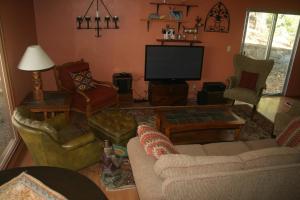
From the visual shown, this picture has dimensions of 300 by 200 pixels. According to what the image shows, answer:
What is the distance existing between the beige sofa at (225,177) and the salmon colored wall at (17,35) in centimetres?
241

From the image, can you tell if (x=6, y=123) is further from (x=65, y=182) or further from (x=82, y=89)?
(x=65, y=182)

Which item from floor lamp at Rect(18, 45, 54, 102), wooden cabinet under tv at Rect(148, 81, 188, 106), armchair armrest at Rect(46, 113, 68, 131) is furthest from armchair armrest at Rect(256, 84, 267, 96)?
floor lamp at Rect(18, 45, 54, 102)

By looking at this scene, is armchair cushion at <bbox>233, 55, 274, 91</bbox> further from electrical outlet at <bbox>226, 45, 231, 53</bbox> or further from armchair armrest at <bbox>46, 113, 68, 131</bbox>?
armchair armrest at <bbox>46, 113, 68, 131</bbox>

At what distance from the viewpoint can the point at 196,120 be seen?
339cm

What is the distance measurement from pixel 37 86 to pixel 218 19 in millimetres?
3810

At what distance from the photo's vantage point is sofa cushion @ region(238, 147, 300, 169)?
1825 mm

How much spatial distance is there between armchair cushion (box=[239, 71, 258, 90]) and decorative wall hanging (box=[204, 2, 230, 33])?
113 cm

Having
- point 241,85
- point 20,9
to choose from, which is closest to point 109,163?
point 20,9

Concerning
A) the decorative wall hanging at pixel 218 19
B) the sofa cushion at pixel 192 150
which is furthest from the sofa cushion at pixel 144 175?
the decorative wall hanging at pixel 218 19

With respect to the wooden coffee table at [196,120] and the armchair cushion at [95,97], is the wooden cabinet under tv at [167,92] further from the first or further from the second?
the wooden coffee table at [196,120]

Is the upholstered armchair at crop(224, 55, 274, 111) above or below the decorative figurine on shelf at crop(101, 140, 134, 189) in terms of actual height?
above

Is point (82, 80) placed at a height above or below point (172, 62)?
below

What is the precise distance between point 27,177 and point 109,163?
1113 mm

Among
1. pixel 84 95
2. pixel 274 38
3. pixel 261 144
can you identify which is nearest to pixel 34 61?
pixel 84 95
